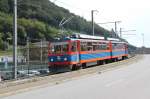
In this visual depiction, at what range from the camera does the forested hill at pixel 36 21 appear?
131 meters

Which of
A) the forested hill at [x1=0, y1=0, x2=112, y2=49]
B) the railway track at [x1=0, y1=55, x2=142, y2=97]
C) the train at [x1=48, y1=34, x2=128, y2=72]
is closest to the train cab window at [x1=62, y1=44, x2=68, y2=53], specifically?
the train at [x1=48, y1=34, x2=128, y2=72]

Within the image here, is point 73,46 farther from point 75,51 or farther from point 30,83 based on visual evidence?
point 30,83

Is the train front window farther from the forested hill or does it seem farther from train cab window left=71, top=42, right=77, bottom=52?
the forested hill

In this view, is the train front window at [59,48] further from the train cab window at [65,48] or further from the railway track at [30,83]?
the railway track at [30,83]

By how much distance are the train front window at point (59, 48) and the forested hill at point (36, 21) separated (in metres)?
83.7

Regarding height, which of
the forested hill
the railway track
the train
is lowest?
the railway track

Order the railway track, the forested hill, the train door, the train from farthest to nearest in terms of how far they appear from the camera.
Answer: the forested hill, the train door, the train, the railway track

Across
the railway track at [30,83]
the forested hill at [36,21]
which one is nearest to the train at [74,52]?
the railway track at [30,83]

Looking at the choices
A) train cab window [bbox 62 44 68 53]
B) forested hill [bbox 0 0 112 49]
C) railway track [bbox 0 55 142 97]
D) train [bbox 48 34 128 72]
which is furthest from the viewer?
forested hill [bbox 0 0 112 49]

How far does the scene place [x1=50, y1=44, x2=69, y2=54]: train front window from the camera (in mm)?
36406

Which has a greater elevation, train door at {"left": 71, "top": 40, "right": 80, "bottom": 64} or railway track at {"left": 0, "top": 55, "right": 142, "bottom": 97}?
train door at {"left": 71, "top": 40, "right": 80, "bottom": 64}

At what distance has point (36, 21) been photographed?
145125mm

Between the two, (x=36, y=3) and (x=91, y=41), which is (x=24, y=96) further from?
(x=36, y=3)

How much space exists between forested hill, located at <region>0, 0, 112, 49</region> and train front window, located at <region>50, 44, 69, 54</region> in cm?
8368
